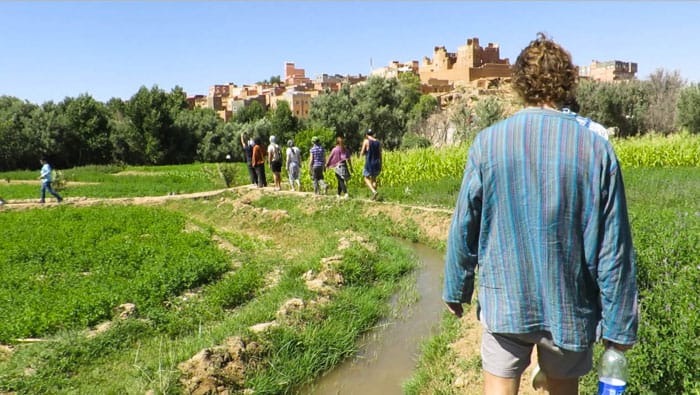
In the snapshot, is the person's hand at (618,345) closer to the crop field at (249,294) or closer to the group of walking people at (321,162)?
the crop field at (249,294)

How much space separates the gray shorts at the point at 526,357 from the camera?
2.32 meters

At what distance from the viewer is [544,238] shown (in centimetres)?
221

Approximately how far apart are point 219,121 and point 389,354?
4932 centimetres

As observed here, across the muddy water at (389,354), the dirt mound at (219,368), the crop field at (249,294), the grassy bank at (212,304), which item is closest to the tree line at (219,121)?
the crop field at (249,294)

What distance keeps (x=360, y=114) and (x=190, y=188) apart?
1924 centimetres

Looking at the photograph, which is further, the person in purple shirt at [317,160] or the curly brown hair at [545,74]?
the person in purple shirt at [317,160]

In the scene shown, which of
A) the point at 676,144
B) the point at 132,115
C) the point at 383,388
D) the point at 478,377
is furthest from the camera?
the point at 132,115

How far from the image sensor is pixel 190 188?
2377 centimetres

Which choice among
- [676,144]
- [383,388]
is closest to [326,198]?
[383,388]

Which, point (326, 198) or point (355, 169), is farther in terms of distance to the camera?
point (355, 169)

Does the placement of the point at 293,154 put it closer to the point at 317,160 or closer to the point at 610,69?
the point at 317,160

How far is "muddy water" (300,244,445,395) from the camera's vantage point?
16.9ft

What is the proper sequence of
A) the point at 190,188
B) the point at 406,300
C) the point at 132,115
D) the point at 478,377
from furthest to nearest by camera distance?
the point at 132,115, the point at 190,188, the point at 406,300, the point at 478,377

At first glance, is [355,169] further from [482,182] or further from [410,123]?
[410,123]
